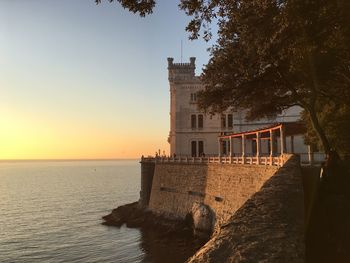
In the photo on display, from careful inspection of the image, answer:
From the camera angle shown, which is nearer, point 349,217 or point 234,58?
point 349,217

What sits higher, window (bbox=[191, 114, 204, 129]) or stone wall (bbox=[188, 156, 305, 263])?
window (bbox=[191, 114, 204, 129])

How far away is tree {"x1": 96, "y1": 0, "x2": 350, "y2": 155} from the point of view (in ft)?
41.8

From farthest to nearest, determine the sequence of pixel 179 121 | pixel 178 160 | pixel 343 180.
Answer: pixel 179 121
pixel 178 160
pixel 343 180

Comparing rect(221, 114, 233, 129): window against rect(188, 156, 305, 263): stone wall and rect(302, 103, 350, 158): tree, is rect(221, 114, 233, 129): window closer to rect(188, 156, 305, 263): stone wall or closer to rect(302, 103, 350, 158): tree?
rect(302, 103, 350, 158): tree

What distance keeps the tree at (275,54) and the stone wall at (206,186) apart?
5.33 metres

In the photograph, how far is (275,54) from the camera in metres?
17.4

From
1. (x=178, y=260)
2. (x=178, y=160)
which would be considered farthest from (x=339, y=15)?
(x=178, y=160)

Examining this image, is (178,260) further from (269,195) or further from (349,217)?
(269,195)

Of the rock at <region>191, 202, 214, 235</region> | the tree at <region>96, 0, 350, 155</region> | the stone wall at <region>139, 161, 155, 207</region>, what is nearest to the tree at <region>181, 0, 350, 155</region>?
the tree at <region>96, 0, 350, 155</region>

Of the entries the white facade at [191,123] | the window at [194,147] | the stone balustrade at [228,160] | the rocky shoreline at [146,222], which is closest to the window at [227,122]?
the white facade at [191,123]

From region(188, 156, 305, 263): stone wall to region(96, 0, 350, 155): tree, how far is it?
21.0ft

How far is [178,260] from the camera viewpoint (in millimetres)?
28156

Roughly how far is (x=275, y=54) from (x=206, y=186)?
2056 centimetres

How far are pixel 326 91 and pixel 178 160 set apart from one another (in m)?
22.6
